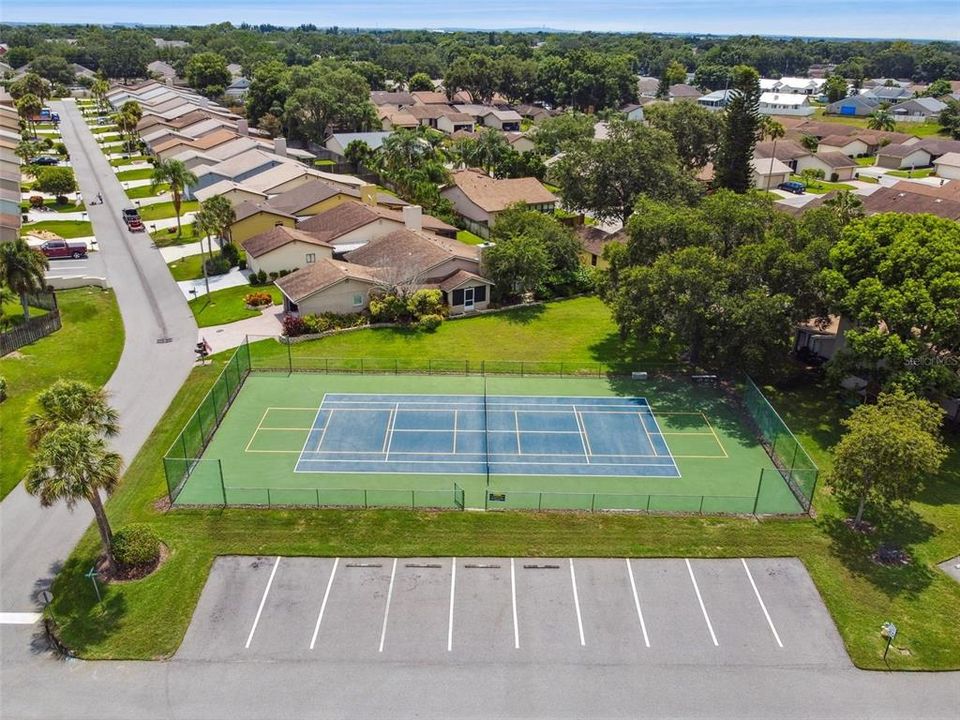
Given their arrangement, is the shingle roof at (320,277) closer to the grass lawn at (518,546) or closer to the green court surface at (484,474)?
the green court surface at (484,474)

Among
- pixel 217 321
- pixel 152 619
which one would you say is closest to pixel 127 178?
pixel 217 321

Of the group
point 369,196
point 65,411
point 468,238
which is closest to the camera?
point 65,411

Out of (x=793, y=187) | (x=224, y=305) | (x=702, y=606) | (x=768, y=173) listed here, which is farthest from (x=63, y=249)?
(x=793, y=187)

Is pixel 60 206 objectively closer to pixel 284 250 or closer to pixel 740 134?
pixel 284 250

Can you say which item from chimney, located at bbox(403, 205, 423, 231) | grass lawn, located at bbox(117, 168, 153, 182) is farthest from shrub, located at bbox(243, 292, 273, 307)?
grass lawn, located at bbox(117, 168, 153, 182)

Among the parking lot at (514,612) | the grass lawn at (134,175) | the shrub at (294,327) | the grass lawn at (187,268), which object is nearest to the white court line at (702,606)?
the parking lot at (514,612)
